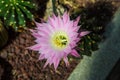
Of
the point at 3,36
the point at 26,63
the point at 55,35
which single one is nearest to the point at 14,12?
the point at 3,36

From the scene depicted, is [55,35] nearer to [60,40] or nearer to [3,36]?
[60,40]

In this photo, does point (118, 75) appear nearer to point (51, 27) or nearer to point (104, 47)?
point (104, 47)

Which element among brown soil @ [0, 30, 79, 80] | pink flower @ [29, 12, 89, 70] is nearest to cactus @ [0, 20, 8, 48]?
brown soil @ [0, 30, 79, 80]

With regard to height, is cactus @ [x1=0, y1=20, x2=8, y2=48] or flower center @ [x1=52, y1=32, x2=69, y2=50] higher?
flower center @ [x1=52, y1=32, x2=69, y2=50]

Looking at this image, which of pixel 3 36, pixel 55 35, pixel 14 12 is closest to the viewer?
pixel 55 35

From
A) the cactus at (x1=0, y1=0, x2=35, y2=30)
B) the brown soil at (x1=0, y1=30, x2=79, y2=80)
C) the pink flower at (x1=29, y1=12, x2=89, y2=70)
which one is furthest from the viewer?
the brown soil at (x1=0, y1=30, x2=79, y2=80)

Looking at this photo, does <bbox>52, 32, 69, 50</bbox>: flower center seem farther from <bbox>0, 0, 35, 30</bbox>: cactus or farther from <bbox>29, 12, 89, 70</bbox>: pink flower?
<bbox>0, 0, 35, 30</bbox>: cactus

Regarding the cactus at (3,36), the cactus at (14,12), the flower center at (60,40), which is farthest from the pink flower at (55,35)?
the cactus at (3,36)

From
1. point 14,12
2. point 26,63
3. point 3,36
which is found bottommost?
point 26,63
